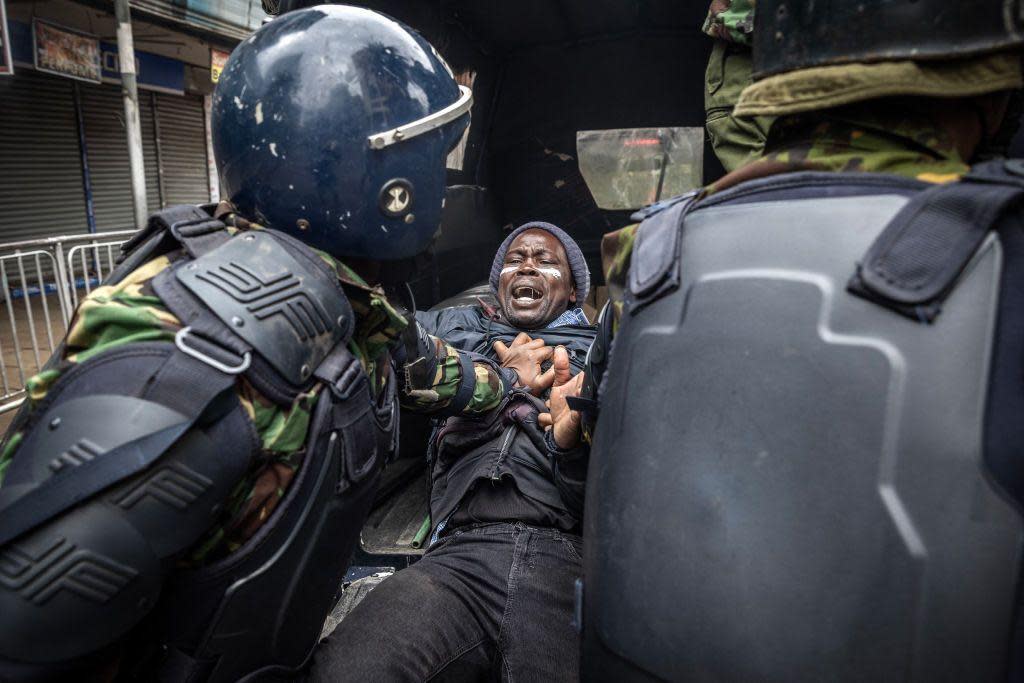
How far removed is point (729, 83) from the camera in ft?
9.69

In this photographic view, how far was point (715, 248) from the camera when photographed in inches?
36.9

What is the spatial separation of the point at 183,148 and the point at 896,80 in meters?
11.4

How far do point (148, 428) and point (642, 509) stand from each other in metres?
0.71

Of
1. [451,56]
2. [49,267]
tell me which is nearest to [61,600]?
[451,56]

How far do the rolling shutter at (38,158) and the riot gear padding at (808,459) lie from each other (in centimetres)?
959

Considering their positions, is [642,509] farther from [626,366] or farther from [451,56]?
[451,56]

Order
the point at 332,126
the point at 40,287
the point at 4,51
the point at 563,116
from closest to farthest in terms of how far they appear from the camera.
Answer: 1. the point at 332,126
2. the point at 40,287
3. the point at 563,116
4. the point at 4,51

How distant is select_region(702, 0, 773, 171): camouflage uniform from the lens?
8.50 feet

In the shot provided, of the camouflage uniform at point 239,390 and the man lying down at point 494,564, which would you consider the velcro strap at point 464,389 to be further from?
the camouflage uniform at point 239,390

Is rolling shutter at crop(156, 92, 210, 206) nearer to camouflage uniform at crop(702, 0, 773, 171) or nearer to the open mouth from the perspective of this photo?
the open mouth

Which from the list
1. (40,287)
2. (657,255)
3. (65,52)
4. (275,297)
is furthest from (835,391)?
(65,52)

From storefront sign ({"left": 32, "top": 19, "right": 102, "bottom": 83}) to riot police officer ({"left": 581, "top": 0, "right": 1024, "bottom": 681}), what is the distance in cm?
884

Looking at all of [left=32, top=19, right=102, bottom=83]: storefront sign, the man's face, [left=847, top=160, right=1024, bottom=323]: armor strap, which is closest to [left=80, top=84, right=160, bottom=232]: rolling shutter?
[left=32, top=19, right=102, bottom=83]: storefront sign

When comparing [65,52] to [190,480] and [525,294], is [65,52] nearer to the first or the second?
[525,294]
